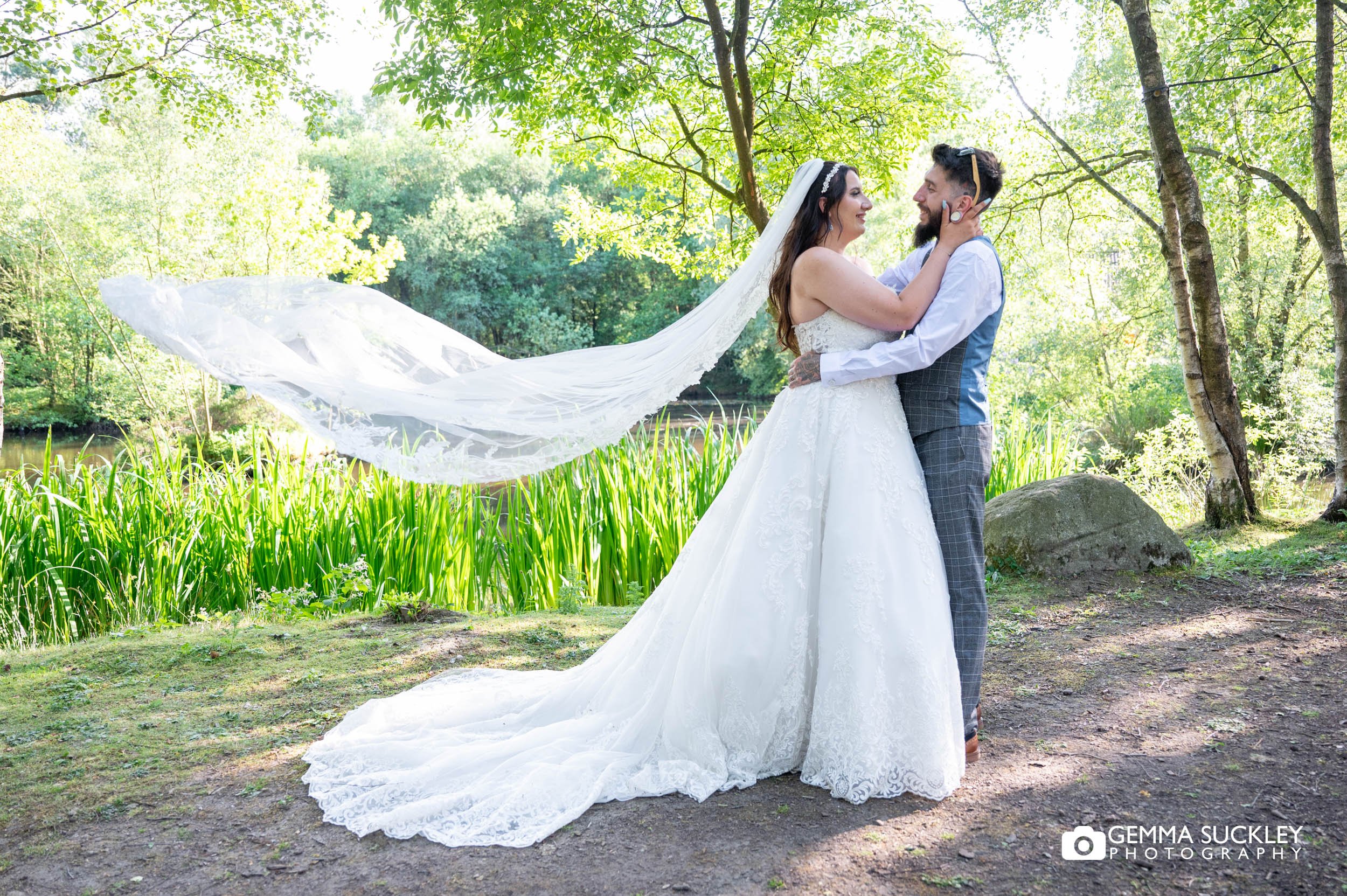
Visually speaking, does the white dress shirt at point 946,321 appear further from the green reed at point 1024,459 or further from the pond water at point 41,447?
the pond water at point 41,447

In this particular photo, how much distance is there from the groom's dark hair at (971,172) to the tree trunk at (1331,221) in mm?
4860

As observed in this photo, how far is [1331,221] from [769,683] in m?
6.13

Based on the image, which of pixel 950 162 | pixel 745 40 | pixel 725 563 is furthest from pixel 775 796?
pixel 745 40

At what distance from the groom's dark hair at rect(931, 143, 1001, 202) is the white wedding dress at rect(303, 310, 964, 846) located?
56 centimetres

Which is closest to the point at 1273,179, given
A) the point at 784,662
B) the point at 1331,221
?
the point at 1331,221

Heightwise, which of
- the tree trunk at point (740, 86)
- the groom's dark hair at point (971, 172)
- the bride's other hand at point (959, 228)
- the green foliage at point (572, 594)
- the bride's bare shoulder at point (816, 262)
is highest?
the tree trunk at point (740, 86)

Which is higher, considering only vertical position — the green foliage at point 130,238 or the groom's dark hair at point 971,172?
the green foliage at point 130,238

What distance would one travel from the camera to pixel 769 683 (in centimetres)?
280

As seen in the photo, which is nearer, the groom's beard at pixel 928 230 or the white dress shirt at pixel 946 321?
the white dress shirt at pixel 946 321

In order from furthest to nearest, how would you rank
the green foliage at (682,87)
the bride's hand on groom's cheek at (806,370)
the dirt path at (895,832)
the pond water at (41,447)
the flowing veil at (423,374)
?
1. the pond water at (41,447)
2. the green foliage at (682,87)
3. the flowing veil at (423,374)
4. the bride's hand on groom's cheek at (806,370)
5. the dirt path at (895,832)

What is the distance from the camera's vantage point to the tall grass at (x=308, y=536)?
538cm

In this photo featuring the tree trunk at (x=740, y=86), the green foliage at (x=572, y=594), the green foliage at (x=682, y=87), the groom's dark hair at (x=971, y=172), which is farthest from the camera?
the tree trunk at (x=740, y=86)

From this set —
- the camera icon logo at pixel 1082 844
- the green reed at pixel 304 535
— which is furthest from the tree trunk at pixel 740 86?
the camera icon logo at pixel 1082 844

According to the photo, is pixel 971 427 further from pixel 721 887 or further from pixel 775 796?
pixel 721 887
